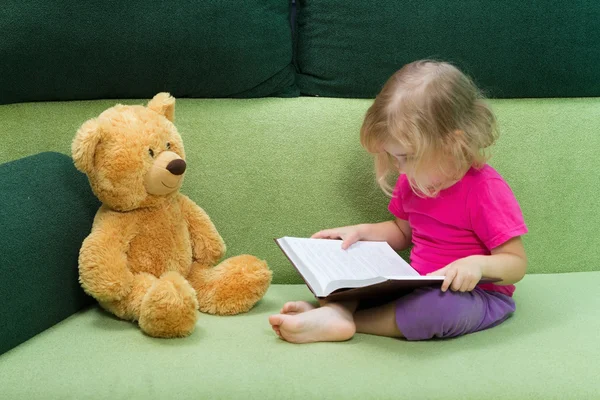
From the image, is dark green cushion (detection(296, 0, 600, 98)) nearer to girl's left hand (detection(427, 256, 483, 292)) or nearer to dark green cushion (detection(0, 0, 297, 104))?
dark green cushion (detection(0, 0, 297, 104))

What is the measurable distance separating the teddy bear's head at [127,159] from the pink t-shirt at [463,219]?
21.7 inches

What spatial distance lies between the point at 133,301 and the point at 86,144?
325mm

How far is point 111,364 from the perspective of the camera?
1.15m

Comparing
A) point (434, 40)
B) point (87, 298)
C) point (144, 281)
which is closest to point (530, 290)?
point (434, 40)

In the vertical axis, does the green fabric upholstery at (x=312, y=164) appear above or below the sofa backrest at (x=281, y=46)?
below

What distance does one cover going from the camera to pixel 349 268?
1421 millimetres

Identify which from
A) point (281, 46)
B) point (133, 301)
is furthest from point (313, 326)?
point (281, 46)

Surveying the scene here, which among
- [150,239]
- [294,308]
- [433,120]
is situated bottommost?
[294,308]

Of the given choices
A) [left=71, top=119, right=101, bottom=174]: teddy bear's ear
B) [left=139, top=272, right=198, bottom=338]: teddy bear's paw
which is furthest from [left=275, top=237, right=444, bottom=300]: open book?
[left=71, top=119, right=101, bottom=174]: teddy bear's ear

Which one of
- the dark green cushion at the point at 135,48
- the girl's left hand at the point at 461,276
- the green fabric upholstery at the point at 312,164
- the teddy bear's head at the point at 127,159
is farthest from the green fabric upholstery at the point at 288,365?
the dark green cushion at the point at 135,48

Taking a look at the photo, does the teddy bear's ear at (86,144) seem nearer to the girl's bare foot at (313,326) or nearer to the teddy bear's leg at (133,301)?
the teddy bear's leg at (133,301)

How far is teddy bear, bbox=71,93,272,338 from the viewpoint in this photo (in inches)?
51.0

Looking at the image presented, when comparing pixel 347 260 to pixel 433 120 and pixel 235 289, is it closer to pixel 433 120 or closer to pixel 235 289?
pixel 235 289

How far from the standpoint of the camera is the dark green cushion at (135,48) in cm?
158
